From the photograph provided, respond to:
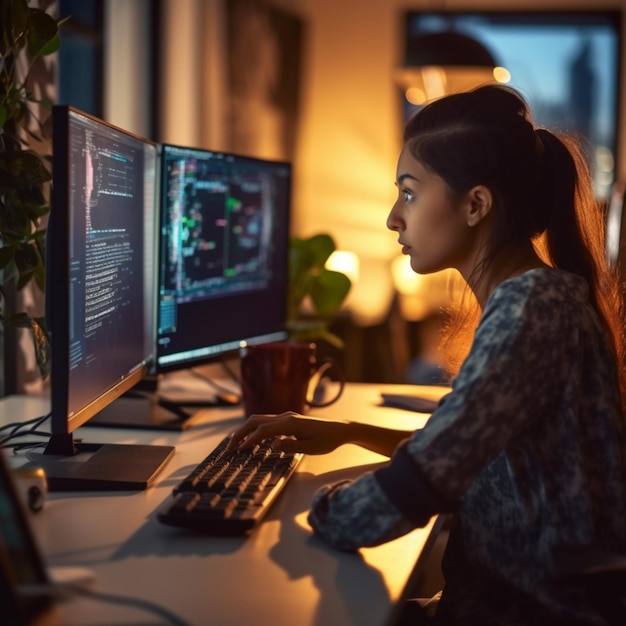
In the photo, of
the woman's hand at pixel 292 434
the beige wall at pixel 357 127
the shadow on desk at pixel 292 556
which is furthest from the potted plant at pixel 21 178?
the beige wall at pixel 357 127

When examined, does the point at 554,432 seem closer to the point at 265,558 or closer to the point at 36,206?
the point at 265,558

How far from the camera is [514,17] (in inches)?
218

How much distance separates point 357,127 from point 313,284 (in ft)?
12.1

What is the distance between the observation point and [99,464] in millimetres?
1225

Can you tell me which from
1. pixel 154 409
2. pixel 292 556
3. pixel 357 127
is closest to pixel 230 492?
pixel 292 556

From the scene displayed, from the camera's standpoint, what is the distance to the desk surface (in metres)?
0.80

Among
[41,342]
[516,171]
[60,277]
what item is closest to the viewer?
[60,277]

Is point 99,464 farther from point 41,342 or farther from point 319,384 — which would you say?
point 319,384

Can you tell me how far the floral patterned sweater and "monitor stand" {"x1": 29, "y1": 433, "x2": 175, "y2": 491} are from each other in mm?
288

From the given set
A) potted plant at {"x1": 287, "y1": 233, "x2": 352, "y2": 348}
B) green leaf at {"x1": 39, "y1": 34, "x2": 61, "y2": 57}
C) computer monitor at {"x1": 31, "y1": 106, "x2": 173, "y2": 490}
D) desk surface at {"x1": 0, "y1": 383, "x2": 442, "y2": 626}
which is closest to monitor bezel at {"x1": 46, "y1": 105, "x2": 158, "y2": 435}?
computer monitor at {"x1": 31, "y1": 106, "x2": 173, "y2": 490}

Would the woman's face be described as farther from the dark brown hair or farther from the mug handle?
the mug handle

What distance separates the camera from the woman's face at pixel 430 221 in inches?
46.3

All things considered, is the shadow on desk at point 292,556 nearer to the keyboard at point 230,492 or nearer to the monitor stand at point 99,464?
the keyboard at point 230,492

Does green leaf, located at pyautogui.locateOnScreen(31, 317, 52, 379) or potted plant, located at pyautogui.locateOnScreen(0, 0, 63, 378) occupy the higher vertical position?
potted plant, located at pyautogui.locateOnScreen(0, 0, 63, 378)
